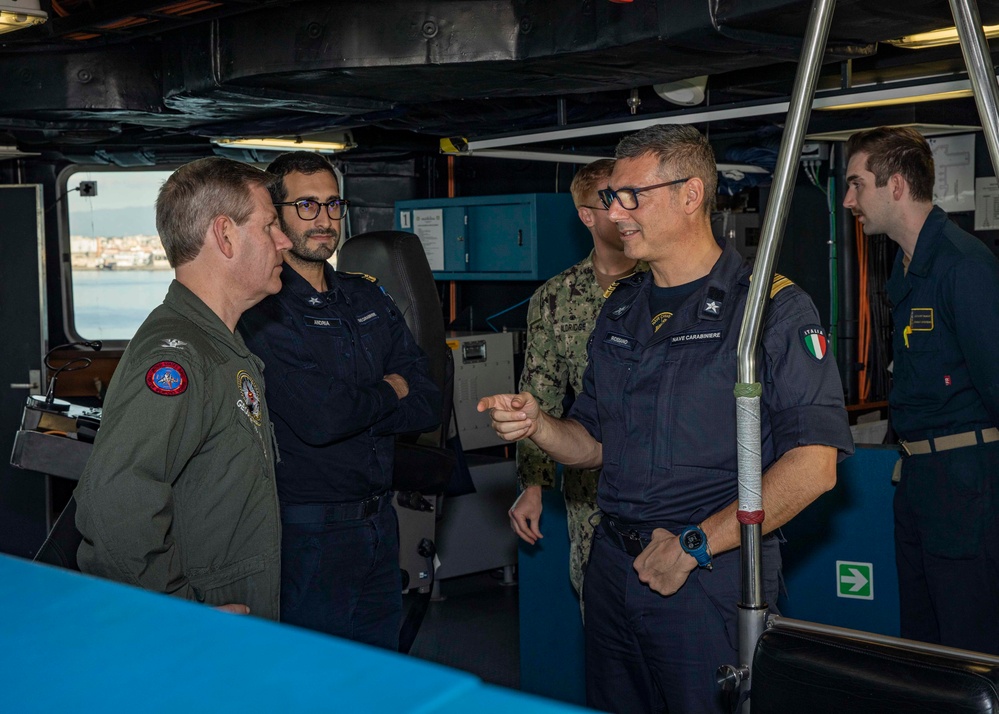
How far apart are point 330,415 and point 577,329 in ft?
3.05

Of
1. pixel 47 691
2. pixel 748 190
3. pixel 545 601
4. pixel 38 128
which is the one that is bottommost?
pixel 545 601

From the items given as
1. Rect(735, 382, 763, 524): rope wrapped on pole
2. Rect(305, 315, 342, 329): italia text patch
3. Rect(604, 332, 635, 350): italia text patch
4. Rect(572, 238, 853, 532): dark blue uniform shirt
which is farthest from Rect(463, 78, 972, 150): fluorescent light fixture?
Rect(305, 315, 342, 329): italia text patch

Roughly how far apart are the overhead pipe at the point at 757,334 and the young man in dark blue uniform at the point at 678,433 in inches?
16.0

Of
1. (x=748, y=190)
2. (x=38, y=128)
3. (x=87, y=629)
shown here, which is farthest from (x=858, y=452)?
(x=38, y=128)

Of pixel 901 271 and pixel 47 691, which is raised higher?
pixel 901 271

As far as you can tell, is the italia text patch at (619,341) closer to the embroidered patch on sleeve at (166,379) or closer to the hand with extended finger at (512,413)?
the hand with extended finger at (512,413)

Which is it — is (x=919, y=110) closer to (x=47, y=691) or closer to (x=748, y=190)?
(x=748, y=190)

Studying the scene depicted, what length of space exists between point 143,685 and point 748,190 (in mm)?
5007

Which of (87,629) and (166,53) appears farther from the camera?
(166,53)

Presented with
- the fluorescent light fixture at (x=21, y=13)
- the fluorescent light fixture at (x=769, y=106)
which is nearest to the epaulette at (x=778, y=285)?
the fluorescent light fixture at (x=769, y=106)

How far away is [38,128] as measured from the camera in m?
5.11

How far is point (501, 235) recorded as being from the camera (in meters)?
6.00

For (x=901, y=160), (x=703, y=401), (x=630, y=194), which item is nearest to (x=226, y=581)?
(x=703, y=401)

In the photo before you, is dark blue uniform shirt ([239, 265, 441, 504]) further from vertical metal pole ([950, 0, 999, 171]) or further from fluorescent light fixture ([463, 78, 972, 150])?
vertical metal pole ([950, 0, 999, 171])
